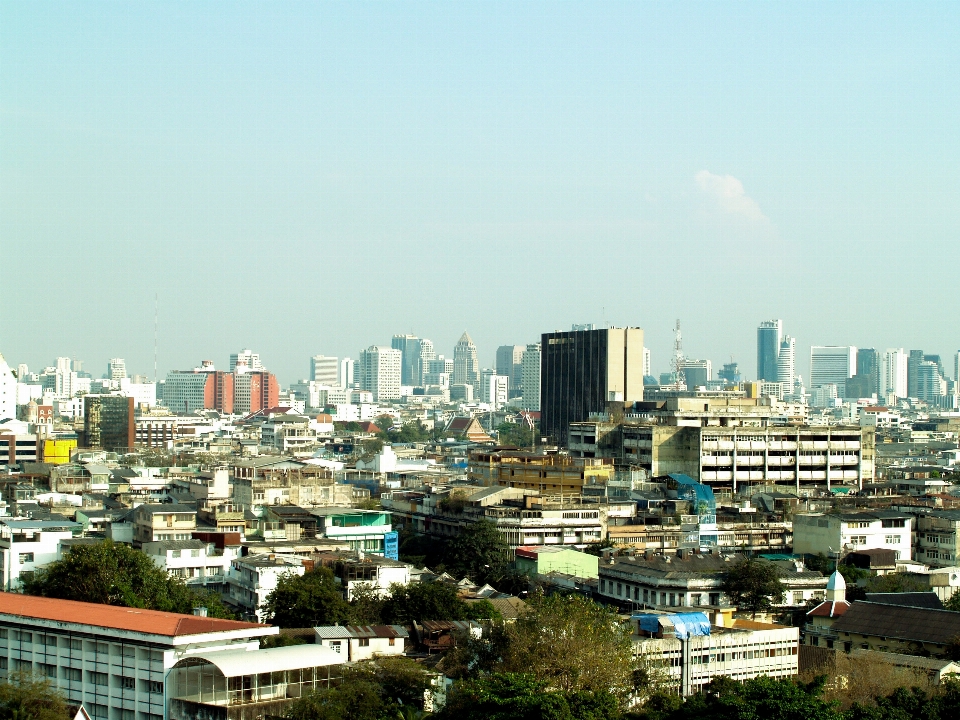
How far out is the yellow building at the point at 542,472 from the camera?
41656 mm

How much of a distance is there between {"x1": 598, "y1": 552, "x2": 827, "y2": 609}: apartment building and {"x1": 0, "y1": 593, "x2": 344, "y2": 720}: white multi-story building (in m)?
8.67

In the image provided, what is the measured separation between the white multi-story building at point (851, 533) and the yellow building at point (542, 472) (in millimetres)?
6659

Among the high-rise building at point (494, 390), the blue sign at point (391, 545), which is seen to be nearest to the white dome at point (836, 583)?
the blue sign at point (391, 545)

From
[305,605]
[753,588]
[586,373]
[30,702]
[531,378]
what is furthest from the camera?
[531,378]

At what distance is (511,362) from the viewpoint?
194m

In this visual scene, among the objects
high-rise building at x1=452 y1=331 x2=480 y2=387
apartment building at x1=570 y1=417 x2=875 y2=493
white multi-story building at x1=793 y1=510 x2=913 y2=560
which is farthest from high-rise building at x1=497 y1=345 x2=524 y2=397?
white multi-story building at x1=793 y1=510 x2=913 y2=560

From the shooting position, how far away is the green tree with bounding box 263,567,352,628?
80.7 ft

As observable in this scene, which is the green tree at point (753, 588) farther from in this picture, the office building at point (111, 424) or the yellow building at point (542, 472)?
the office building at point (111, 424)

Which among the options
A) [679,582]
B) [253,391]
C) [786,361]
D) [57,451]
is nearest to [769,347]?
[786,361]

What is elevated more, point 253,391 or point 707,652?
point 253,391

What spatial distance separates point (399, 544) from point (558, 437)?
36.4m

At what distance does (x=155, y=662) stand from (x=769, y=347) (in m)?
166

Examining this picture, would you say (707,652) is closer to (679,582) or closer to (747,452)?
(679,582)

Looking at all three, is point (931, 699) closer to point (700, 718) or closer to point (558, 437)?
point (700, 718)
